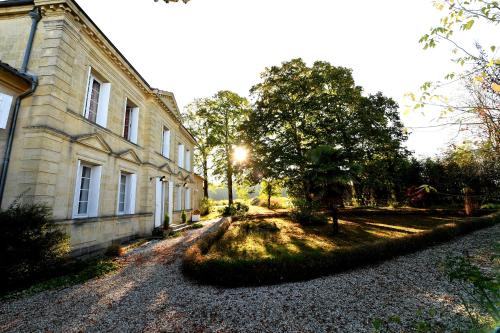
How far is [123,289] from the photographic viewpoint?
559 cm

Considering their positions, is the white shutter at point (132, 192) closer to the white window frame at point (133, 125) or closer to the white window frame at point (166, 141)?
the white window frame at point (133, 125)

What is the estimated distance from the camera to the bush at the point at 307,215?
14500 mm

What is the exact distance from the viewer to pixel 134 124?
39.5 feet

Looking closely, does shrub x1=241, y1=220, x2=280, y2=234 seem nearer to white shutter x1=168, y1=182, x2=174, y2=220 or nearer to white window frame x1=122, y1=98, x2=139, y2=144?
white shutter x1=168, y1=182, x2=174, y2=220

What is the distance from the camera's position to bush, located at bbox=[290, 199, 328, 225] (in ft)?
47.6

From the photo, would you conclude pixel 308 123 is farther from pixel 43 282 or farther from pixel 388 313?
pixel 43 282

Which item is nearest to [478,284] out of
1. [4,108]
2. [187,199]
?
[4,108]

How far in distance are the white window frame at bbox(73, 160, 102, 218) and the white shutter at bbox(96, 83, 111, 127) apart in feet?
6.47

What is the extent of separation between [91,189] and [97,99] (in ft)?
12.8

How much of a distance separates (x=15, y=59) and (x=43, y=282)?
7.31m

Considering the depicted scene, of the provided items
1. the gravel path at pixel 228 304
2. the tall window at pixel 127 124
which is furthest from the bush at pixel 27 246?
the tall window at pixel 127 124

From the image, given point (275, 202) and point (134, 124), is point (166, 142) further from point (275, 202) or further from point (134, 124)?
point (275, 202)

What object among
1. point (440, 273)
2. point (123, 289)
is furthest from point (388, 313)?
point (123, 289)

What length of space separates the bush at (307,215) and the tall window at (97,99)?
12.1 m
